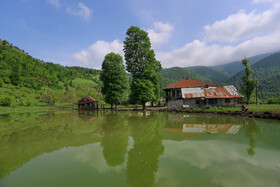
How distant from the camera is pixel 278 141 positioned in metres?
7.61

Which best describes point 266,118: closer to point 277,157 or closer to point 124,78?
point 277,157

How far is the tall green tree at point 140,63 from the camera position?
29.2 metres

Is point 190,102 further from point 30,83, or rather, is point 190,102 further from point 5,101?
point 30,83

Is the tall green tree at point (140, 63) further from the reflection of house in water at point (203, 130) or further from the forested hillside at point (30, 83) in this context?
the forested hillside at point (30, 83)

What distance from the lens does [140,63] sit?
30.2m

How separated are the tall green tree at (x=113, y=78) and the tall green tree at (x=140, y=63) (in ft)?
13.0

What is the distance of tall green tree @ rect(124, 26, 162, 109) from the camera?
29.2m

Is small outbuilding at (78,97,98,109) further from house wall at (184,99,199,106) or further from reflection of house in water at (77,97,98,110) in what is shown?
house wall at (184,99,199,106)

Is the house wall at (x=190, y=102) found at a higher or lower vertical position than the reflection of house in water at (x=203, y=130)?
higher

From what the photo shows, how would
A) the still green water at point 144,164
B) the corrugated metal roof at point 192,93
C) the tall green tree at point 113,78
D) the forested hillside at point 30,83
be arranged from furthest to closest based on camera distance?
the forested hillside at point 30,83
the tall green tree at point 113,78
the corrugated metal roof at point 192,93
the still green water at point 144,164

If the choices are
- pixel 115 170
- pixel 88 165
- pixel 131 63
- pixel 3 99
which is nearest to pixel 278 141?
pixel 115 170

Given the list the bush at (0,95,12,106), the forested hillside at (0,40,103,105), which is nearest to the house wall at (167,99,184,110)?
the forested hillside at (0,40,103,105)

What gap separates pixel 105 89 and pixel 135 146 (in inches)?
1125

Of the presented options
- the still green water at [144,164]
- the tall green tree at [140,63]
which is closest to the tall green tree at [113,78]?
the tall green tree at [140,63]
